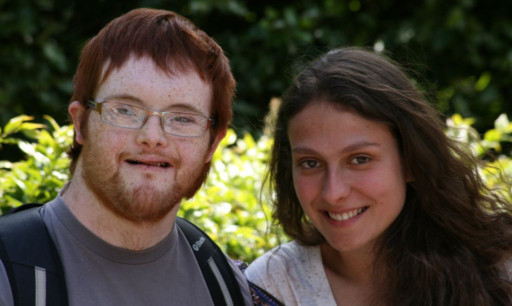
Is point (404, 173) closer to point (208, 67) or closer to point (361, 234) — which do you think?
point (361, 234)

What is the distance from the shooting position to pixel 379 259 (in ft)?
8.41

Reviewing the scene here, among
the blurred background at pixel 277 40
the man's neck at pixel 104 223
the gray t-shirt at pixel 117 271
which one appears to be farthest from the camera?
the blurred background at pixel 277 40

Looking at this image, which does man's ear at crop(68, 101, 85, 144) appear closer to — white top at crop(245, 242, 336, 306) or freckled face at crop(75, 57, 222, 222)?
freckled face at crop(75, 57, 222, 222)

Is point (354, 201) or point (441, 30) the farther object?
point (441, 30)

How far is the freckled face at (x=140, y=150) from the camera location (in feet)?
6.56

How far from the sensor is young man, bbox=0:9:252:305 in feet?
6.55

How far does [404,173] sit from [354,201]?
10.1 inches

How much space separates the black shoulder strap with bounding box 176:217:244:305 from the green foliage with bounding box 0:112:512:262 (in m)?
0.30

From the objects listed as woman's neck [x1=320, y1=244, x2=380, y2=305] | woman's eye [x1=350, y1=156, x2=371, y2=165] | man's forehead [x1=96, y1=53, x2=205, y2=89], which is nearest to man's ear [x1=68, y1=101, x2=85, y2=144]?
man's forehead [x1=96, y1=53, x2=205, y2=89]

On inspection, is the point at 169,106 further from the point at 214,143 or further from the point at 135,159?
the point at 214,143

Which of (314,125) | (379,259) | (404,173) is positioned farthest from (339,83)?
(379,259)

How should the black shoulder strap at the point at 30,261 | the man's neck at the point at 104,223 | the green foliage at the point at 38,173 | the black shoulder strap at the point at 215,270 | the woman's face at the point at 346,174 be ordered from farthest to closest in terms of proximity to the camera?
the green foliage at the point at 38,173, the woman's face at the point at 346,174, the black shoulder strap at the point at 215,270, the man's neck at the point at 104,223, the black shoulder strap at the point at 30,261

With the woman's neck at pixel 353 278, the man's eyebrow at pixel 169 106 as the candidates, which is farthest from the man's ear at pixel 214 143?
the woman's neck at pixel 353 278

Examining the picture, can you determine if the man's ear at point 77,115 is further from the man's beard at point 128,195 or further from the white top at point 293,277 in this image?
the white top at point 293,277
